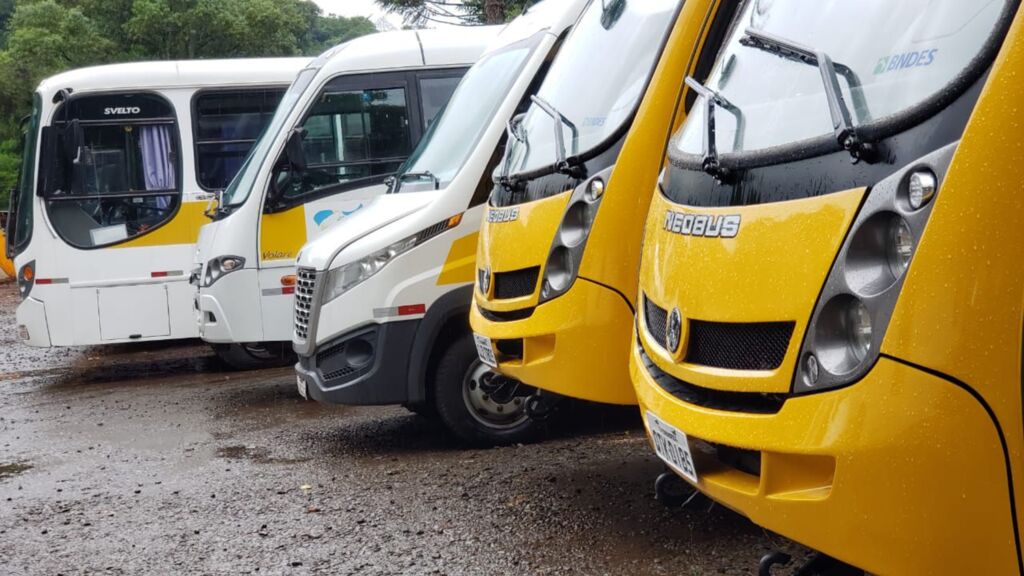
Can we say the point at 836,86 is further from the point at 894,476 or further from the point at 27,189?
the point at 27,189

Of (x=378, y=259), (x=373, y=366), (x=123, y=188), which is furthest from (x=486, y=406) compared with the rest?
(x=123, y=188)

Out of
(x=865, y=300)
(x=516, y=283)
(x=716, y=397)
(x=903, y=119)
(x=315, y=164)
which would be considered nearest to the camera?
(x=865, y=300)

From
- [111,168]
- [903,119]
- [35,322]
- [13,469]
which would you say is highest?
[903,119]

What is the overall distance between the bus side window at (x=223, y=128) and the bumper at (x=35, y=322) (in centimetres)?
207

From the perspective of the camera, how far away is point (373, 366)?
25.7 feet

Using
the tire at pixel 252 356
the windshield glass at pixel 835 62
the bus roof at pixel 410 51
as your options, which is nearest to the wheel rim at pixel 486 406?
the windshield glass at pixel 835 62

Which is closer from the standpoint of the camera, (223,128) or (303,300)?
(303,300)

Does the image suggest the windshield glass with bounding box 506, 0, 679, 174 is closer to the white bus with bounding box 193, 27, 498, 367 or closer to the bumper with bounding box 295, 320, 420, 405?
the bumper with bounding box 295, 320, 420, 405

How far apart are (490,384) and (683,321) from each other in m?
3.90

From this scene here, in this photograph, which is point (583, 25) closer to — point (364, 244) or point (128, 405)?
point (364, 244)

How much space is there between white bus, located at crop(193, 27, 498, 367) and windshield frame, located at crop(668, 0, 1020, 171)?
23.7 ft

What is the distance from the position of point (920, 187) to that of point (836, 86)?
633 millimetres

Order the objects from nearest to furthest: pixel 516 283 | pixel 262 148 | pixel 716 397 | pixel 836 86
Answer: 1. pixel 836 86
2. pixel 716 397
3. pixel 516 283
4. pixel 262 148

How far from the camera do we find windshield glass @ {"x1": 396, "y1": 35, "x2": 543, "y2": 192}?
8.16m
